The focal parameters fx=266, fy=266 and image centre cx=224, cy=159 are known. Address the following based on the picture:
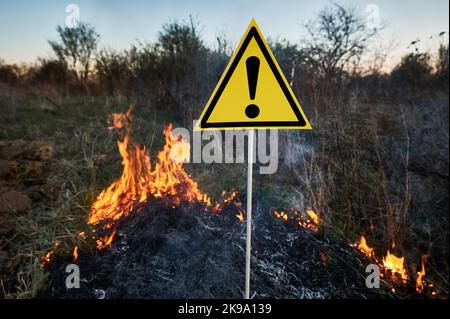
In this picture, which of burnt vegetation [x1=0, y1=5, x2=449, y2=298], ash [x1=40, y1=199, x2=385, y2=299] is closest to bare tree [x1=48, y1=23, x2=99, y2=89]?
burnt vegetation [x1=0, y1=5, x2=449, y2=298]

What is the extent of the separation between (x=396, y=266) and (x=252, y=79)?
2.60 metres

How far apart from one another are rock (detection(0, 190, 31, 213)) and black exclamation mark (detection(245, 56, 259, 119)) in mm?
3456

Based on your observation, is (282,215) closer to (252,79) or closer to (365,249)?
(365,249)

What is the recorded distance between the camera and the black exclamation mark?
203cm

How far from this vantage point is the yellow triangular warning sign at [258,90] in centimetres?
202

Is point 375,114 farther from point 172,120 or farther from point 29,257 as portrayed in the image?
point 29,257

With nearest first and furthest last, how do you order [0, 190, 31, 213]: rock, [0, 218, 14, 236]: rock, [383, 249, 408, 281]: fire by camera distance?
1. [383, 249, 408, 281]: fire
2. [0, 218, 14, 236]: rock
3. [0, 190, 31, 213]: rock

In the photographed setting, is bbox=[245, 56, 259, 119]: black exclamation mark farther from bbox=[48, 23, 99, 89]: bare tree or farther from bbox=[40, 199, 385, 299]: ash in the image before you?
bbox=[48, 23, 99, 89]: bare tree

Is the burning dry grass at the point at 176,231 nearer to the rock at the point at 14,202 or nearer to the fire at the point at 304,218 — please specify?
the fire at the point at 304,218

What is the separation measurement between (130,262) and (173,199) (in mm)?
937

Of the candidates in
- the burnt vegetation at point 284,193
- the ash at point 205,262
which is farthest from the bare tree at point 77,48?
the ash at point 205,262
